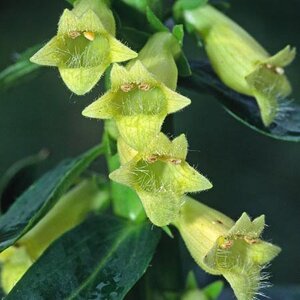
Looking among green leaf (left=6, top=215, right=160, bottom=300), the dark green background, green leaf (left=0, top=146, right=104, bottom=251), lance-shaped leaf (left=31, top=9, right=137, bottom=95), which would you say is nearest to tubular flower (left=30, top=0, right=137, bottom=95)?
lance-shaped leaf (left=31, top=9, right=137, bottom=95)

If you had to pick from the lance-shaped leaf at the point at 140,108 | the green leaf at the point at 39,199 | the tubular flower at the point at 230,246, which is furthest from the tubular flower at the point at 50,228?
the lance-shaped leaf at the point at 140,108

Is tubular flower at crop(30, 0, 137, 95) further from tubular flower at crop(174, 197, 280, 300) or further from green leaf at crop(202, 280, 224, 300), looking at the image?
green leaf at crop(202, 280, 224, 300)

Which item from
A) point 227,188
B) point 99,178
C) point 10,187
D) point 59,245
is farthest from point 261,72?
point 227,188

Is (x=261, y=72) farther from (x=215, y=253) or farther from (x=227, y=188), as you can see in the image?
(x=227, y=188)

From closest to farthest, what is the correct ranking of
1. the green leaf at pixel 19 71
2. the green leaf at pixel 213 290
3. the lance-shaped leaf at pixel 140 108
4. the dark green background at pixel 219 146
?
the lance-shaped leaf at pixel 140 108
the green leaf at pixel 19 71
the green leaf at pixel 213 290
the dark green background at pixel 219 146

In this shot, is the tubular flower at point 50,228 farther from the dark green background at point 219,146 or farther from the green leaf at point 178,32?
the dark green background at point 219,146

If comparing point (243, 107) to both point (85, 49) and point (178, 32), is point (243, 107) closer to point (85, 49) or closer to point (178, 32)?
point (178, 32)
